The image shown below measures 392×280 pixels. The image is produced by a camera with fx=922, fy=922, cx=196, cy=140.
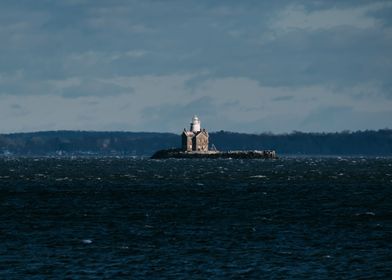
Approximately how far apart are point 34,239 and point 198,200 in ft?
110

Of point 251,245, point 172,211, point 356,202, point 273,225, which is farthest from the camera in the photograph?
point 356,202

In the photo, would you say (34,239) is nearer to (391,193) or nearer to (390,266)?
(390,266)

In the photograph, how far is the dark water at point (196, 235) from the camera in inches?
1797

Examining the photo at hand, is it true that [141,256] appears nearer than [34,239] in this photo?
Yes

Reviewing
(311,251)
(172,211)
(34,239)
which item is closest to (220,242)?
(311,251)

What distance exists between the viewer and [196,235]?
5831 cm

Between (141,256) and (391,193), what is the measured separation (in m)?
54.4

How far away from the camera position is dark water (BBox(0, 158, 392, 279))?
4566 centimetres

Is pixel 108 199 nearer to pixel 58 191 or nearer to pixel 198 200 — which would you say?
pixel 198 200

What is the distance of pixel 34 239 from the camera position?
2210 inches

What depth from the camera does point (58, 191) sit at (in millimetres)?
104188

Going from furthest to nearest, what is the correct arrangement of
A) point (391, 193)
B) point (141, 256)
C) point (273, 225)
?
point (391, 193) < point (273, 225) < point (141, 256)

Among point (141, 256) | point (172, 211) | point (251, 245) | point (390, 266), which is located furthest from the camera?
point (172, 211)

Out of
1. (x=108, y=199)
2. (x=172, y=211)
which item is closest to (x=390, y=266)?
(x=172, y=211)
